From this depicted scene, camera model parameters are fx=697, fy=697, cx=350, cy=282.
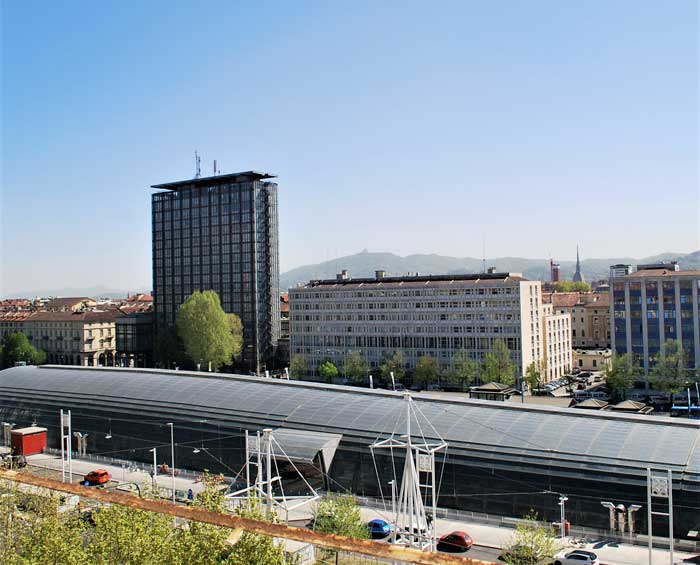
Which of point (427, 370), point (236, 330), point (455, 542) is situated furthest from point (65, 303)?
point (455, 542)

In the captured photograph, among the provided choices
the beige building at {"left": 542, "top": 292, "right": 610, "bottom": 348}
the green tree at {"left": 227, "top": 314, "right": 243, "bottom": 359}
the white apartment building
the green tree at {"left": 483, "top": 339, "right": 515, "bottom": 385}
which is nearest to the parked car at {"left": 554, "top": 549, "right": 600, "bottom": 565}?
the green tree at {"left": 483, "top": 339, "right": 515, "bottom": 385}

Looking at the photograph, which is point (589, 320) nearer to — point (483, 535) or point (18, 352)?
point (18, 352)

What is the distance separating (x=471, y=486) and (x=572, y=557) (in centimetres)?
737

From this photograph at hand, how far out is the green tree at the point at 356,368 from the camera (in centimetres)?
8369

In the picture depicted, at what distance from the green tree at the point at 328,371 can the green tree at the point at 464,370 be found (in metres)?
14.6

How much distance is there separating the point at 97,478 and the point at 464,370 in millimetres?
47035

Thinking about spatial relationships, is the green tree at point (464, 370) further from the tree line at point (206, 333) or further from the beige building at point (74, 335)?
the beige building at point (74, 335)

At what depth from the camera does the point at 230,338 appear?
89.7 meters

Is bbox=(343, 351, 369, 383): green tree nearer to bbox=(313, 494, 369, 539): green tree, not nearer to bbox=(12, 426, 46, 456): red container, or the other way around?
Answer: bbox=(12, 426, 46, 456): red container

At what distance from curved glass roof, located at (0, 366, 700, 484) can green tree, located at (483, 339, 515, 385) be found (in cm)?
3450

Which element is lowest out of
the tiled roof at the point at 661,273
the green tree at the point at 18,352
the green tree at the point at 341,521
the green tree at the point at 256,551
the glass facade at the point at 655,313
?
the green tree at the point at 341,521

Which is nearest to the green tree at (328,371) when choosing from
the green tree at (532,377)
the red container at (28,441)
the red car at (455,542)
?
the green tree at (532,377)

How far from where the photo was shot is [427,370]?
7988 centimetres

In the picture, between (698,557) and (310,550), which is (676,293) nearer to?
(698,557)
